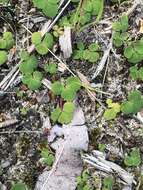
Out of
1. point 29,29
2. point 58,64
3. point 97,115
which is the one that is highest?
point 29,29

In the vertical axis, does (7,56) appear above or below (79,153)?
above

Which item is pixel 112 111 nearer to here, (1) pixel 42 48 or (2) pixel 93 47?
(2) pixel 93 47

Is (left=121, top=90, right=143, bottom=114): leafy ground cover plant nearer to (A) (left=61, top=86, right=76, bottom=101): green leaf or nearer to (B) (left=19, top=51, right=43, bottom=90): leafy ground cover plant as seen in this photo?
(A) (left=61, top=86, right=76, bottom=101): green leaf

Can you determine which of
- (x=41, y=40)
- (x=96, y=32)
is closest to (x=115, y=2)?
(x=96, y=32)

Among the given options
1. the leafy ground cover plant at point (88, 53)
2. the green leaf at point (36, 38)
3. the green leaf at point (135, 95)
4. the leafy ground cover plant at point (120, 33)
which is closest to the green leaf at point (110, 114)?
the green leaf at point (135, 95)

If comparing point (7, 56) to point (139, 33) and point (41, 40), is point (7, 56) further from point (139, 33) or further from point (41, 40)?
point (139, 33)

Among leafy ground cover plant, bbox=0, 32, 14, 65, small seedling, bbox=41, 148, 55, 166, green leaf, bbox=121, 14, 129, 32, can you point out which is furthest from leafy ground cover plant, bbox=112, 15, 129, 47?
small seedling, bbox=41, 148, 55, 166
